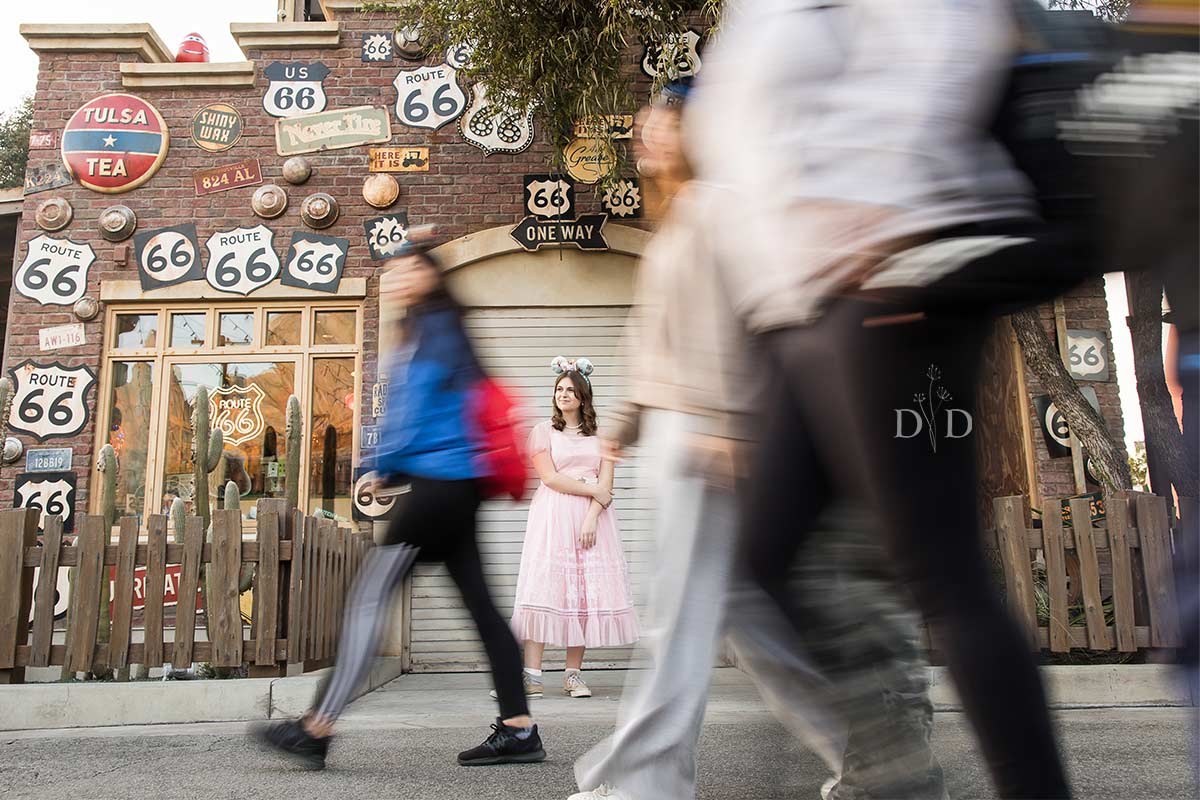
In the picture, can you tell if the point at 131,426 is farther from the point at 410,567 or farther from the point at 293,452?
the point at 410,567

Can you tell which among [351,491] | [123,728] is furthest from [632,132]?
[123,728]

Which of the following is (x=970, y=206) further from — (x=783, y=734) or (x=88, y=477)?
(x=88, y=477)

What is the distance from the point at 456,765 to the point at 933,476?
8.23 feet

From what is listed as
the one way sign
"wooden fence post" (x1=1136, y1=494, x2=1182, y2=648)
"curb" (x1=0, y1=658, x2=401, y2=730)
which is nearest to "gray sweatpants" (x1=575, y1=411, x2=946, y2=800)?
"curb" (x1=0, y1=658, x2=401, y2=730)

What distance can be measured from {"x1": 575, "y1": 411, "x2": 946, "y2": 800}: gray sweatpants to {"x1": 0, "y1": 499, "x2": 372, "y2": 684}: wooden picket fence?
3.26 m

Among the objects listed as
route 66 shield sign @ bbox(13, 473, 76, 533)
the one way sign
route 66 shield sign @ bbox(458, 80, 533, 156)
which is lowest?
route 66 shield sign @ bbox(13, 473, 76, 533)

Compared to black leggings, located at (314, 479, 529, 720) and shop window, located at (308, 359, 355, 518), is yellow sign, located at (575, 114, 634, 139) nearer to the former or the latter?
shop window, located at (308, 359, 355, 518)

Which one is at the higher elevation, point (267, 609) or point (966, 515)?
point (966, 515)

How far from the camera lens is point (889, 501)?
53.2 inches

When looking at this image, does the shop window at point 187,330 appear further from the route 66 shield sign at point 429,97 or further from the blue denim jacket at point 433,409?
the blue denim jacket at point 433,409

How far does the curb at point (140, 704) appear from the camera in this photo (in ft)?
15.2

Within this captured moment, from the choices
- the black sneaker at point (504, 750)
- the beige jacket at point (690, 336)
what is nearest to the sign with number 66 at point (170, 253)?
the black sneaker at point (504, 750)

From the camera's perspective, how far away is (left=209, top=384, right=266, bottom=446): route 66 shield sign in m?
8.67

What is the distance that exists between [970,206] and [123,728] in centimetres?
462
